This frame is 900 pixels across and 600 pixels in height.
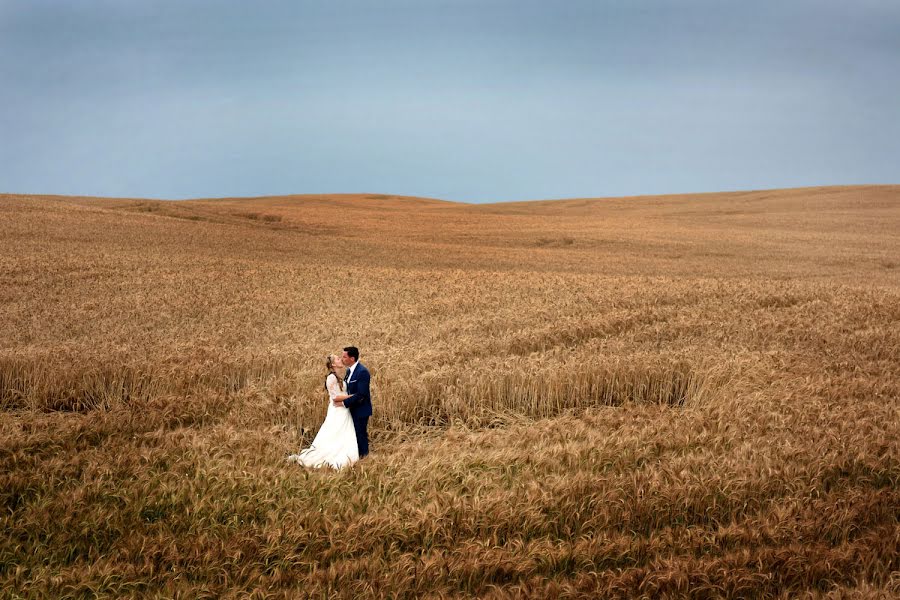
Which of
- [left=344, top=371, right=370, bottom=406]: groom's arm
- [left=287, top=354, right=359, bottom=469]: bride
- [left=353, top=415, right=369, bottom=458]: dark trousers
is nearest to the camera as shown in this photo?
[left=287, top=354, right=359, bottom=469]: bride

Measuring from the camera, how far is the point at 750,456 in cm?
746

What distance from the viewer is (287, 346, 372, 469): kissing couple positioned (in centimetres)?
826

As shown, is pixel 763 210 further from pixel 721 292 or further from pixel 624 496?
pixel 624 496

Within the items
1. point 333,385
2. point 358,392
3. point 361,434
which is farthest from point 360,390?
point 361,434

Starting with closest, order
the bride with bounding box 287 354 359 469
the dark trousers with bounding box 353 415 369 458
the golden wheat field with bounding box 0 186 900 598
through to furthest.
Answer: the golden wheat field with bounding box 0 186 900 598 < the bride with bounding box 287 354 359 469 < the dark trousers with bounding box 353 415 369 458

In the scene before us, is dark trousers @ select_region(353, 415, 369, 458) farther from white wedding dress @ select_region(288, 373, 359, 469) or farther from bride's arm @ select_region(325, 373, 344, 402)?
bride's arm @ select_region(325, 373, 344, 402)

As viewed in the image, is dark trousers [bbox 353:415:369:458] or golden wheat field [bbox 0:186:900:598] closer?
golden wheat field [bbox 0:186:900:598]

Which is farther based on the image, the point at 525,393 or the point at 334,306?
the point at 334,306

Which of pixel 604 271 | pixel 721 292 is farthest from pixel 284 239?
pixel 721 292

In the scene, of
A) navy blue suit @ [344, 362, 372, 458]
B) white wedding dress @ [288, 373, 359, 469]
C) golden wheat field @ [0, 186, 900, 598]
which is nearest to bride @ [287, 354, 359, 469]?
white wedding dress @ [288, 373, 359, 469]

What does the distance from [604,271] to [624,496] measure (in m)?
24.4

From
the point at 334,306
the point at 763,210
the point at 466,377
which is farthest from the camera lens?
the point at 763,210

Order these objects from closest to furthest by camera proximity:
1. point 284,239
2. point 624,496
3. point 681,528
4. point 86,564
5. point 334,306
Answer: point 86,564, point 681,528, point 624,496, point 334,306, point 284,239

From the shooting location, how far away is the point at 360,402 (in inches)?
334
